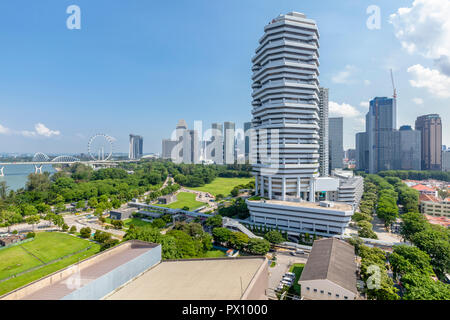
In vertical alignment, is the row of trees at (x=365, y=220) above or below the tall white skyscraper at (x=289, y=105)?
below

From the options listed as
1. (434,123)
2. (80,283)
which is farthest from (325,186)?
(434,123)

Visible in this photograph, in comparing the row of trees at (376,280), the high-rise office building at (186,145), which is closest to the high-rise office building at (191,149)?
the high-rise office building at (186,145)

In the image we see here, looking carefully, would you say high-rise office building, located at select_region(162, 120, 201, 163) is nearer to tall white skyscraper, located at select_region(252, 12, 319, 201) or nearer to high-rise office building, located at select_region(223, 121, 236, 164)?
high-rise office building, located at select_region(223, 121, 236, 164)

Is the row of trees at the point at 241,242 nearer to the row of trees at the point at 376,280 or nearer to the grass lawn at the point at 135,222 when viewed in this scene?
the row of trees at the point at 376,280

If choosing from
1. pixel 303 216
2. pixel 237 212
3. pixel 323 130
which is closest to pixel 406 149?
pixel 323 130

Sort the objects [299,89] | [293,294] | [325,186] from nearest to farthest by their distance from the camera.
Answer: [293,294] < [299,89] < [325,186]
